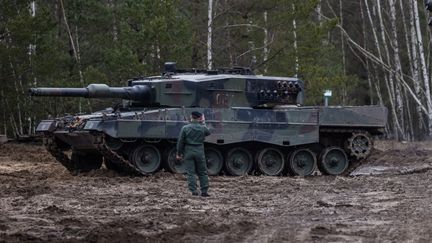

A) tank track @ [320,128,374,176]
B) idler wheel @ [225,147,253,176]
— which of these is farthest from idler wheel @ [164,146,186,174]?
tank track @ [320,128,374,176]

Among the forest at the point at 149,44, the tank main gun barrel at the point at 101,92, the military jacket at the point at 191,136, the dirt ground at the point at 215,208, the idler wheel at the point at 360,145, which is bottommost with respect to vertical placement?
the dirt ground at the point at 215,208

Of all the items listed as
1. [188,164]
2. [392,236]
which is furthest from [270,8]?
[392,236]

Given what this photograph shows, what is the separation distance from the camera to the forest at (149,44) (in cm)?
2812

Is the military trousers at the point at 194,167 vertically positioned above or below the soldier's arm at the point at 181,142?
below

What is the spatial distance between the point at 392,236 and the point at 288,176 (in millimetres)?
11197

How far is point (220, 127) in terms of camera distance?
1938cm

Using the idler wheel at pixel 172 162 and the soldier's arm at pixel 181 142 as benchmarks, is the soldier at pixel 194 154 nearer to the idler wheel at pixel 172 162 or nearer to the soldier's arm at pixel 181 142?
the soldier's arm at pixel 181 142

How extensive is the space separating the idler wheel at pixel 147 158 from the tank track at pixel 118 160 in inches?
8.0

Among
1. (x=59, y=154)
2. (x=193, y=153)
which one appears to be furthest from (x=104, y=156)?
(x=193, y=153)

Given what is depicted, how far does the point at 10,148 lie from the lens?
2745 centimetres

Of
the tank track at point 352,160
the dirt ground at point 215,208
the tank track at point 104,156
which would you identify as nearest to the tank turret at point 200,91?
the tank track at point 352,160

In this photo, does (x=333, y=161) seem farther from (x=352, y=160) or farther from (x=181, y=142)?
(x=181, y=142)

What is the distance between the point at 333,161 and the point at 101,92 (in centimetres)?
590

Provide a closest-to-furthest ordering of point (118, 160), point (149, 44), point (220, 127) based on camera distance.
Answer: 1. point (118, 160)
2. point (220, 127)
3. point (149, 44)
